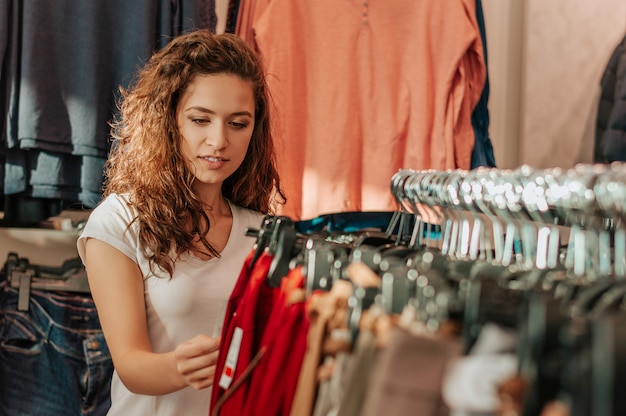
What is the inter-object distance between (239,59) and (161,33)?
Result: 0.56 metres

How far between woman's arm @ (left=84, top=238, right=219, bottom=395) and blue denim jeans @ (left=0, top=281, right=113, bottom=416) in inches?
21.3

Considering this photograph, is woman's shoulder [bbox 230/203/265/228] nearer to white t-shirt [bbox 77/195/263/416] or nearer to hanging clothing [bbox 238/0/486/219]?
white t-shirt [bbox 77/195/263/416]

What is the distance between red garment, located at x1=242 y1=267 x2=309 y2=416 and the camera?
0.80 meters

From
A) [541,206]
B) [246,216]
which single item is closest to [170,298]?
[246,216]

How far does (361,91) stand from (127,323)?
3.35 ft

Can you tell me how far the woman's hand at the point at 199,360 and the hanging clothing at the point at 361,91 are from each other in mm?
976

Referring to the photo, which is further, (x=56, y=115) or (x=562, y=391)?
(x=56, y=115)

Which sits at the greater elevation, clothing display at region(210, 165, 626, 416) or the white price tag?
clothing display at region(210, 165, 626, 416)

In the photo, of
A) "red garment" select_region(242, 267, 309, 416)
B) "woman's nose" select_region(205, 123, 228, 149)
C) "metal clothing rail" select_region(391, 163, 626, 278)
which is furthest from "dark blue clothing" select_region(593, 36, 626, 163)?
"red garment" select_region(242, 267, 309, 416)

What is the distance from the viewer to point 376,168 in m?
1.98

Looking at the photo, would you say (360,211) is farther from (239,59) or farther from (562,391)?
(562,391)

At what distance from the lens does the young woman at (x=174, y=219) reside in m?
1.31

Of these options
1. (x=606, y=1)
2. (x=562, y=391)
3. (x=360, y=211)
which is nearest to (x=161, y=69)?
(x=360, y=211)

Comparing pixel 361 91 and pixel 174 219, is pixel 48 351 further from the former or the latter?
pixel 361 91
